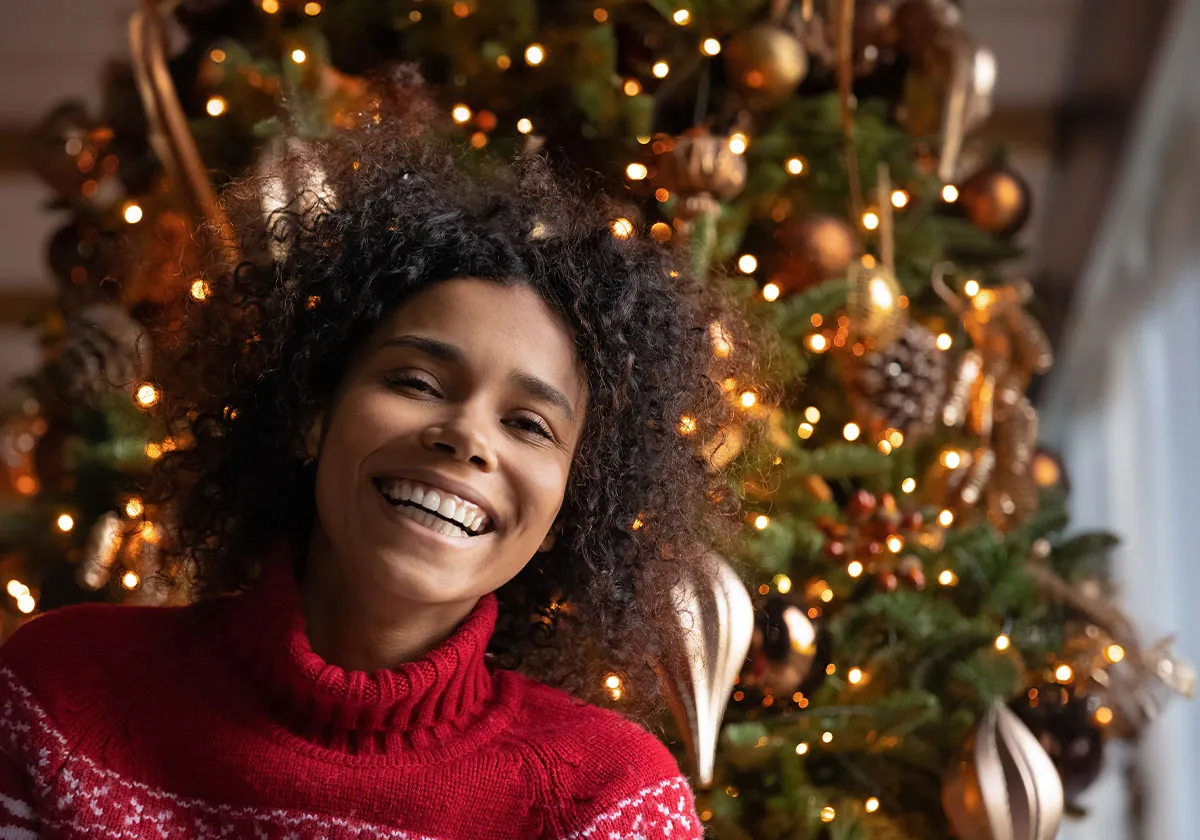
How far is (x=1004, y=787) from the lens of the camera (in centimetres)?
130

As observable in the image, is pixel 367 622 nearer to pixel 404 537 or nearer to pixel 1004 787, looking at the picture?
pixel 404 537

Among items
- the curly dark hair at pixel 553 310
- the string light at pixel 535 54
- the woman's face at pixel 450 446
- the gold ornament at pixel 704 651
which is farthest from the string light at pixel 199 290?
the string light at pixel 535 54

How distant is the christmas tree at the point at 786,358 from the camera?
1.33 meters

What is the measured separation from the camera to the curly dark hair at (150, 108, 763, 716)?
40.3 inches

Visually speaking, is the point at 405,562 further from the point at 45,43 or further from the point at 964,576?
the point at 45,43

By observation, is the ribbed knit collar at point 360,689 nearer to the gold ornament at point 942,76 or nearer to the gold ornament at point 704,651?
the gold ornament at point 704,651

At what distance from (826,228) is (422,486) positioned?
82 cm

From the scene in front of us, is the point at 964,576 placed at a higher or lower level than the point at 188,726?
higher

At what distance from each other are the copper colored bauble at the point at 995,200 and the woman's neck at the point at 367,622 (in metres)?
1.23

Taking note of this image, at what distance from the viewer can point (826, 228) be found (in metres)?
1.58

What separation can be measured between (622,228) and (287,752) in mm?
510

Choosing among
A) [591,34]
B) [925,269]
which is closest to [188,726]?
[591,34]

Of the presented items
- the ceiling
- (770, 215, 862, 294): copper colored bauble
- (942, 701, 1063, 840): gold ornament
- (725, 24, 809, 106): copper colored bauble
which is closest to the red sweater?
(942, 701, 1063, 840): gold ornament

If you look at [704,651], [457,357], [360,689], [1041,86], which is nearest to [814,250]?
[704,651]
